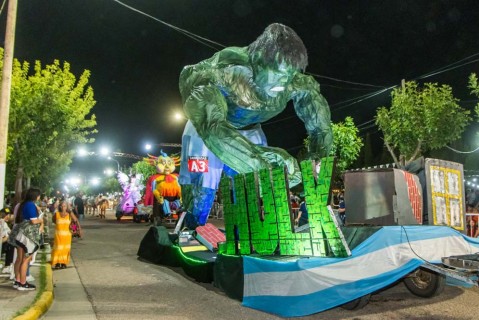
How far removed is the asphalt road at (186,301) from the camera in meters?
5.91

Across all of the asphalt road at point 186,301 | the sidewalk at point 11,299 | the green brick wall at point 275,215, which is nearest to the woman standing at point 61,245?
the asphalt road at point 186,301

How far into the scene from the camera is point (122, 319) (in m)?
5.79

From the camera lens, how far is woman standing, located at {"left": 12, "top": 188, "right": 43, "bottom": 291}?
7.15m

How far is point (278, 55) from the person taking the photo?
22.6ft

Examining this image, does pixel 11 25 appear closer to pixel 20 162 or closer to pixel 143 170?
pixel 20 162

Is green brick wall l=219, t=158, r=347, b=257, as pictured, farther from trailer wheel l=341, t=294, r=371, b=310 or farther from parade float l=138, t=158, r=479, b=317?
trailer wheel l=341, t=294, r=371, b=310

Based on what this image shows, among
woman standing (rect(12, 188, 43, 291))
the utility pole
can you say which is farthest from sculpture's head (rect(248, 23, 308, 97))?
the utility pole

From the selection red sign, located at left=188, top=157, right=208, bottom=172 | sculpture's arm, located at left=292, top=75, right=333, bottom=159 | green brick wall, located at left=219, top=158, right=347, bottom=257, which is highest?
sculpture's arm, located at left=292, top=75, right=333, bottom=159

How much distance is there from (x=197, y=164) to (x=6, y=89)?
3905 millimetres

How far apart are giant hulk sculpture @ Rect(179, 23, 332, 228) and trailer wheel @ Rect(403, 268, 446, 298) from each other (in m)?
2.24

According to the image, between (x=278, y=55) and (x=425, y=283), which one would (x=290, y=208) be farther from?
(x=425, y=283)

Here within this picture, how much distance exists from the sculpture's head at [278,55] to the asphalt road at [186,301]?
11.1ft

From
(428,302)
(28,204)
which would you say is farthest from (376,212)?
(28,204)

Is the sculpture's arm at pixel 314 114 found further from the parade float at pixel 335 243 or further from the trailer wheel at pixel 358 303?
the trailer wheel at pixel 358 303
